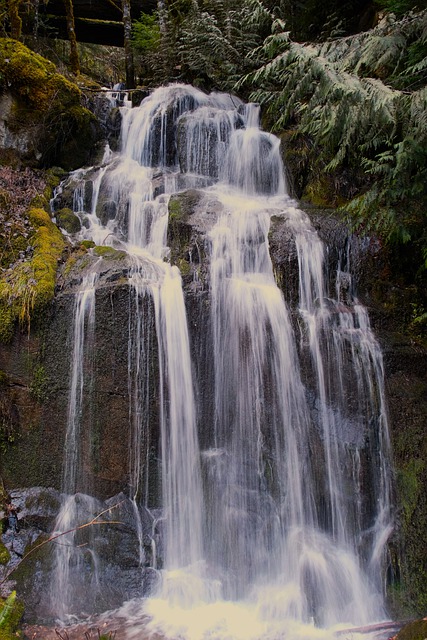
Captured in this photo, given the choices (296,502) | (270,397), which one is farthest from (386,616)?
(270,397)

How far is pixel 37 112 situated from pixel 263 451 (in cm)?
789

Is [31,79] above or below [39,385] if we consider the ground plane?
above

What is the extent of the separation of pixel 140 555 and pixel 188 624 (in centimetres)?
94

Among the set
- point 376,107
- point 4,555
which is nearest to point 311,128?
point 376,107

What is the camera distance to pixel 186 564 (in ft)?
16.8

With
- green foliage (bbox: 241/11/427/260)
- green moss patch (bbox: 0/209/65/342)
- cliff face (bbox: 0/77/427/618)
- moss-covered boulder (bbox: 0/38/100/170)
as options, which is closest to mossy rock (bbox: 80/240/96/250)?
green moss patch (bbox: 0/209/65/342)

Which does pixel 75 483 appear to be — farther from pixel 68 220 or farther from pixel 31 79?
pixel 31 79

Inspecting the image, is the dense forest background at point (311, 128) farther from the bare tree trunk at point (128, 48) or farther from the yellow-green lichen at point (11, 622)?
the yellow-green lichen at point (11, 622)

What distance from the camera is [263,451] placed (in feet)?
17.9

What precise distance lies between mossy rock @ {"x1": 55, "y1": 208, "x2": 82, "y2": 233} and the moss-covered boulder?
1755 mm

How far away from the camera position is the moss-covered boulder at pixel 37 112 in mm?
8523

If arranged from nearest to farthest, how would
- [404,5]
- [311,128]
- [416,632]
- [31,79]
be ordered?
[416,632], [404,5], [311,128], [31,79]

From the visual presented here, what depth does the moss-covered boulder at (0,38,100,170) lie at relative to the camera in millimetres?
8523

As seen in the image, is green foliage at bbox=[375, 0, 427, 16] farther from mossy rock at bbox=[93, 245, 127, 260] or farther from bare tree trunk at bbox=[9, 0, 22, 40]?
bare tree trunk at bbox=[9, 0, 22, 40]
